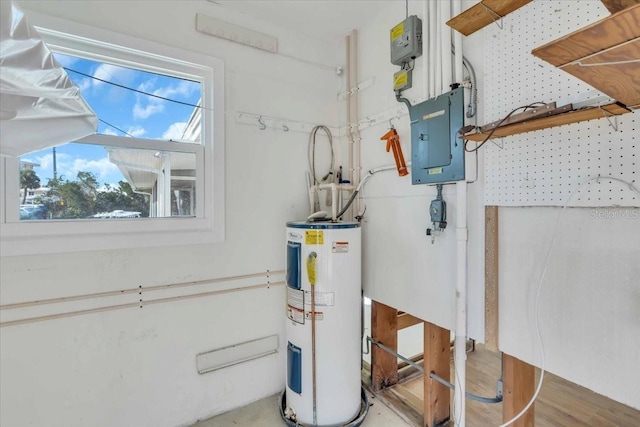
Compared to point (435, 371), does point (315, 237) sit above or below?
above

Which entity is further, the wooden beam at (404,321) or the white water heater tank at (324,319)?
the wooden beam at (404,321)

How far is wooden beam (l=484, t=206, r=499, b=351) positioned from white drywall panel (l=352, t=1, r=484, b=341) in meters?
0.03

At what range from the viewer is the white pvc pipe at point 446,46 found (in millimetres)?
1550

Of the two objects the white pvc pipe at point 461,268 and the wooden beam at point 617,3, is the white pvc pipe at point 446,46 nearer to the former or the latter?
the white pvc pipe at point 461,268

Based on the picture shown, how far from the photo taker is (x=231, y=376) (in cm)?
200

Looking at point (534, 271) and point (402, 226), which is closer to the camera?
point (534, 271)

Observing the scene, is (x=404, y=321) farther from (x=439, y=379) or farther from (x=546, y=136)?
(x=546, y=136)

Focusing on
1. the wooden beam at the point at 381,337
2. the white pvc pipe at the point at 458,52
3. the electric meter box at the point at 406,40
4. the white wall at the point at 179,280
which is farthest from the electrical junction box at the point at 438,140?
the wooden beam at the point at 381,337

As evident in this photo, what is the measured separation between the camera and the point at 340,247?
1.79 m

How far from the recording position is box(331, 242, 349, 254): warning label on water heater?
5.80 ft

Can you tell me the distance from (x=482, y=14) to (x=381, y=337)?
211 centimetres

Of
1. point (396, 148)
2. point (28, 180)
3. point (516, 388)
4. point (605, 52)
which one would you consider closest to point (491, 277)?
point (516, 388)

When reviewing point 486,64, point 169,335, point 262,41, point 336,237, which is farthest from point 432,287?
point 262,41

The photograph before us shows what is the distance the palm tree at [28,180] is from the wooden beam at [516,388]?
255 centimetres
